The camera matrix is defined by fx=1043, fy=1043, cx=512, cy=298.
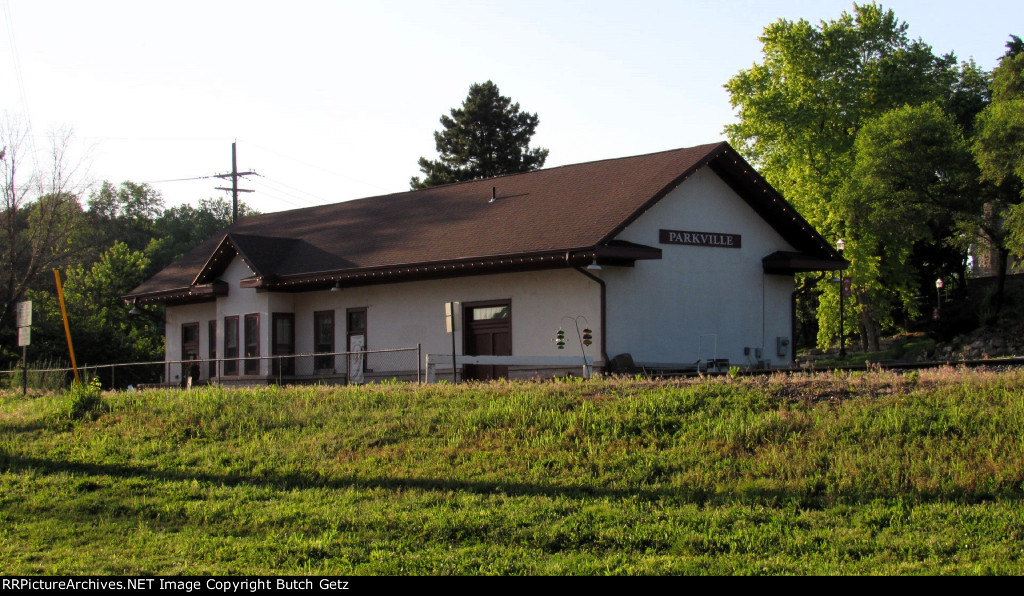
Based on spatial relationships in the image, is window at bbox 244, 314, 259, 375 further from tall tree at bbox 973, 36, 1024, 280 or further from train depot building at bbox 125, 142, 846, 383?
tall tree at bbox 973, 36, 1024, 280

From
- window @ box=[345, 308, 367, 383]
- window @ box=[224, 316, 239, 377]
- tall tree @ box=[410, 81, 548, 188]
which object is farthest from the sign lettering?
tall tree @ box=[410, 81, 548, 188]

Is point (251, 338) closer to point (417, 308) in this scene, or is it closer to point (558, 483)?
point (417, 308)

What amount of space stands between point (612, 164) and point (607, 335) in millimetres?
7055

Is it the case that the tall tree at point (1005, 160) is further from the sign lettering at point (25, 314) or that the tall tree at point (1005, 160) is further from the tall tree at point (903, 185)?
the sign lettering at point (25, 314)

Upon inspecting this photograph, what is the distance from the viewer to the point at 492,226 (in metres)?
27.2

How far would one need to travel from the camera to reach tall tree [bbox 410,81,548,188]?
2579 inches

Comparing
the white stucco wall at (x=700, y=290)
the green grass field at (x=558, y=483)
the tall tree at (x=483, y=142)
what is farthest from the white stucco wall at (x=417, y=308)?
the tall tree at (x=483, y=142)

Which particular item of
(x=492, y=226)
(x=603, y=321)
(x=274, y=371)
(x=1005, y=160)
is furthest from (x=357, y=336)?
(x=1005, y=160)

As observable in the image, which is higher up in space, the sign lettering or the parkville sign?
the parkville sign

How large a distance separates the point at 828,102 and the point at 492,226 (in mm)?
27940

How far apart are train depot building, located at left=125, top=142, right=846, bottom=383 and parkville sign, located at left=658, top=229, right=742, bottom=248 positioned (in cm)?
4

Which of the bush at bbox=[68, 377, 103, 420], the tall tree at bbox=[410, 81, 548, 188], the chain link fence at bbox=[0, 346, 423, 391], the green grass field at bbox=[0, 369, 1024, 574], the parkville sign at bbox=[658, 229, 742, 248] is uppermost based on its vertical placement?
the tall tree at bbox=[410, 81, 548, 188]

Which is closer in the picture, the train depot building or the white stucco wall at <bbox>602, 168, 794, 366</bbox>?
the train depot building
